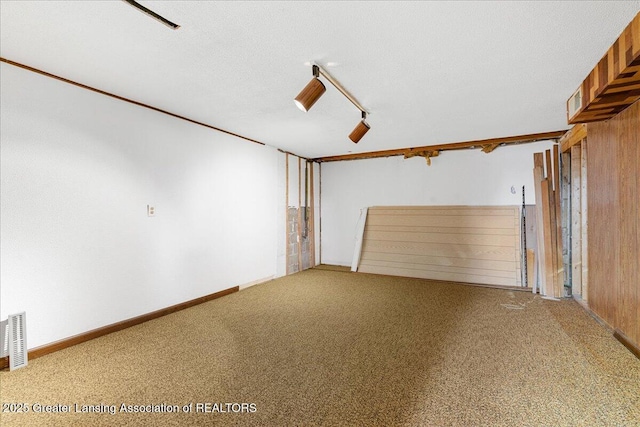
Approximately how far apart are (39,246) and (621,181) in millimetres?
5049

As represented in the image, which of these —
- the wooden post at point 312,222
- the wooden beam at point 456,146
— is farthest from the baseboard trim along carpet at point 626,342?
the wooden post at point 312,222

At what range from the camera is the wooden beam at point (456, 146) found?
456 centimetres

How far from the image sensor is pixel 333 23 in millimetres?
1819

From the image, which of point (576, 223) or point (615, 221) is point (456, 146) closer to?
point (576, 223)

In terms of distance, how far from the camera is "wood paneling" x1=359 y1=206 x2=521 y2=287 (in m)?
4.86

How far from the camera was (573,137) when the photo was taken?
382cm

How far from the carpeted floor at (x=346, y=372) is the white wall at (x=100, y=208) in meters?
0.43

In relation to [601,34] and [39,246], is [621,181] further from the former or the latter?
[39,246]

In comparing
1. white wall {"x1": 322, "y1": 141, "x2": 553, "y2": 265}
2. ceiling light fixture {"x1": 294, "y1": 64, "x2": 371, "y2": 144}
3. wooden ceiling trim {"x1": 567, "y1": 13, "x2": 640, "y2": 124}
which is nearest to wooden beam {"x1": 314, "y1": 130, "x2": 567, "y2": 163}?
white wall {"x1": 322, "y1": 141, "x2": 553, "y2": 265}

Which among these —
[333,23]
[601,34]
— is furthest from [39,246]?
[601,34]

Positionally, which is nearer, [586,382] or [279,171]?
[586,382]

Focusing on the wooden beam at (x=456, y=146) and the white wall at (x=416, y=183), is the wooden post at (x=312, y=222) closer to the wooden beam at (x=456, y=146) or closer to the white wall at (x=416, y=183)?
the white wall at (x=416, y=183)

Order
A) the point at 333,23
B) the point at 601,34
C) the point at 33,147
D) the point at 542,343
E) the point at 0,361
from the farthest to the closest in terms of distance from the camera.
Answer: the point at 542,343 → the point at 33,147 → the point at 0,361 → the point at 601,34 → the point at 333,23

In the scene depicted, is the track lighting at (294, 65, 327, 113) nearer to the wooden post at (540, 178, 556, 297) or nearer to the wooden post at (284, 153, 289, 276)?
the wooden post at (284, 153, 289, 276)
